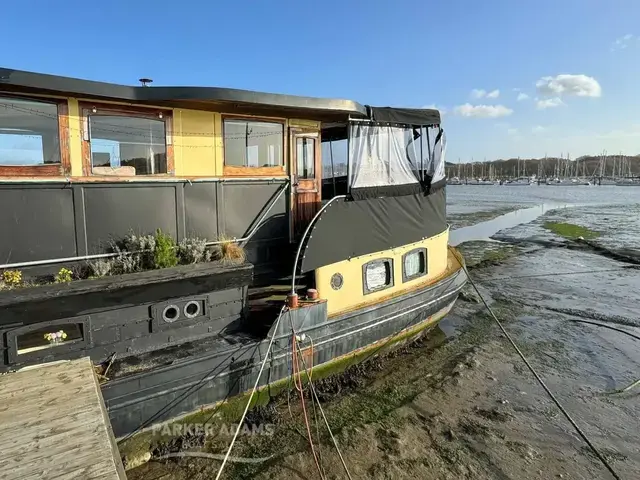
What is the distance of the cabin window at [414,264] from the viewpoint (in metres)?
8.33

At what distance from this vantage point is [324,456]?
18.1 ft

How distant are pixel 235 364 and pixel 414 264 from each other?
446 cm

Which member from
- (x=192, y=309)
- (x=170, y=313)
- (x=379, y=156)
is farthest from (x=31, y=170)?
(x=379, y=156)

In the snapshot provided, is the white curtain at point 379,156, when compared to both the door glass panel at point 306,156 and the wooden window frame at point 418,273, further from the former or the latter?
the wooden window frame at point 418,273

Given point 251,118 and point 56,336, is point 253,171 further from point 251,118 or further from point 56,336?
point 56,336

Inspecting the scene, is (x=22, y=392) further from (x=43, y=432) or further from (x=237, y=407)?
(x=237, y=407)

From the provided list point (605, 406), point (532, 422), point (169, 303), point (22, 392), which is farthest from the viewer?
point (605, 406)

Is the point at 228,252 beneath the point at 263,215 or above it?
beneath

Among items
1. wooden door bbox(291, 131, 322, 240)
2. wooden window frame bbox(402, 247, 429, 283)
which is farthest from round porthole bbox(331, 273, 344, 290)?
wooden window frame bbox(402, 247, 429, 283)

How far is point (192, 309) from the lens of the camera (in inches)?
221

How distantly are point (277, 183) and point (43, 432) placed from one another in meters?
4.78

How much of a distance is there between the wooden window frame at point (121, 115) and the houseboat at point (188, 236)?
2cm

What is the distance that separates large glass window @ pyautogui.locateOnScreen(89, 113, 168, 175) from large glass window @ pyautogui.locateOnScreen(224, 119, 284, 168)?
1033 millimetres

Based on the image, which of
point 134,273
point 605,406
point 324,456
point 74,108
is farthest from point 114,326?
point 605,406
